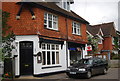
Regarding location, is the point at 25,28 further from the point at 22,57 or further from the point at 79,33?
the point at 79,33

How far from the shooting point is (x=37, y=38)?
15719 millimetres

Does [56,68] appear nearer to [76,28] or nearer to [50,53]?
[50,53]

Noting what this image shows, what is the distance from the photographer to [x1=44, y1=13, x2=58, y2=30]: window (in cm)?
1755

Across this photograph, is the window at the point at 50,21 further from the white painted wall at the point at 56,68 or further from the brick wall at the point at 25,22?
the white painted wall at the point at 56,68

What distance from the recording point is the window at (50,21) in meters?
17.5

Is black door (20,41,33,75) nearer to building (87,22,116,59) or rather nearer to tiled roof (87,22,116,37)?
building (87,22,116,59)

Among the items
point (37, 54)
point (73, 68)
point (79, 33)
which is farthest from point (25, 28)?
point (79, 33)

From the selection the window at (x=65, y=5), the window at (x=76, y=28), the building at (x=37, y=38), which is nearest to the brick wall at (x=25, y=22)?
the building at (x=37, y=38)

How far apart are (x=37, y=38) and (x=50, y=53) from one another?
8.86ft

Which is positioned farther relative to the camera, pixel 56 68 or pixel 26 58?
pixel 56 68

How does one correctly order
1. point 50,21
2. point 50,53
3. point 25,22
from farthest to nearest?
point 50,21 → point 50,53 → point 25,22

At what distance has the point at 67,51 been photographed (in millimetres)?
19859

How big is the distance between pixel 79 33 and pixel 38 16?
27.6 ft

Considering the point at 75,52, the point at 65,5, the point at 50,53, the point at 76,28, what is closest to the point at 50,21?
the point at 50,53
